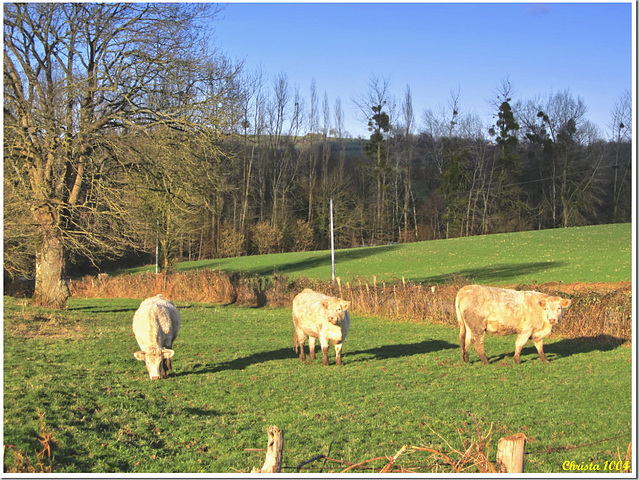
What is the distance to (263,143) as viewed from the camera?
7938 centimetres

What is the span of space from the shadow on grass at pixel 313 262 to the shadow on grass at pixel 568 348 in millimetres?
33001

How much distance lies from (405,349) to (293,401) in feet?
22.1

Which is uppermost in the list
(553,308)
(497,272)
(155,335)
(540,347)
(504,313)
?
(553,308)

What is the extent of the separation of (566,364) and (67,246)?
61.6ft

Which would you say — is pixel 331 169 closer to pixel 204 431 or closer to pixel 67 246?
pixel 67 246

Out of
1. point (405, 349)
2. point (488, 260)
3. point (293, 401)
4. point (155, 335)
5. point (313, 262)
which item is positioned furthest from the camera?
point (313, 262)

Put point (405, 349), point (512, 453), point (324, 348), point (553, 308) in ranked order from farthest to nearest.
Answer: point (405, 349) < point (324, 348) < point (553, 308) < point (512, 453)

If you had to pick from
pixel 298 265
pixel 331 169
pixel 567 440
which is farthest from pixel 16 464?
pixel 331 169

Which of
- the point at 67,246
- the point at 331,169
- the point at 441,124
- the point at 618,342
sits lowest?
the point at 618,342

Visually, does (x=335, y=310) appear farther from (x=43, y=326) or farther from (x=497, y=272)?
(x=497, y=272)

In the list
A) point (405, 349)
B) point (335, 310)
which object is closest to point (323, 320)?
point (335, 310)

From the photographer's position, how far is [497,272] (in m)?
40.1

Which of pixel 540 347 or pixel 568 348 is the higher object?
pixel 540 347

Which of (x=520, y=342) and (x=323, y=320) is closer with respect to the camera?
(x=323, y=320)
